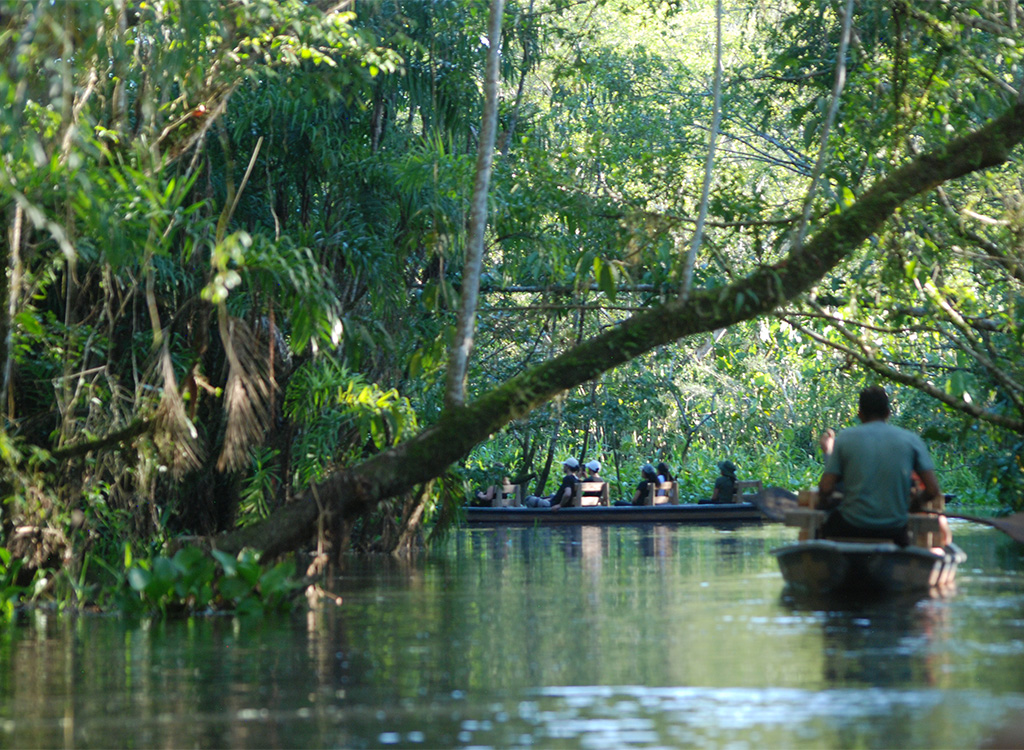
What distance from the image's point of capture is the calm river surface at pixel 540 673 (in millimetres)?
5316

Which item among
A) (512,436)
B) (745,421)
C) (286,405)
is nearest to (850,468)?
(286,405)

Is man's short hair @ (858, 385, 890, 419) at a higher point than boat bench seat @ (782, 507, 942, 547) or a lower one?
higher

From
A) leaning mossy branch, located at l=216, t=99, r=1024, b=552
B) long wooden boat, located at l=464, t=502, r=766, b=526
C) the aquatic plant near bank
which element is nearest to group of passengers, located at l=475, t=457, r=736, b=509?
long wooden boat, located at l=464, t=502, r=766, b=526

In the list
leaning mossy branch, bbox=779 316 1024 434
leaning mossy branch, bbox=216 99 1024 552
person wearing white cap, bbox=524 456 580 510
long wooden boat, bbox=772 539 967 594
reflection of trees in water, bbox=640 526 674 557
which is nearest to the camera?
long wooden boat, bbox=772 539 967 594

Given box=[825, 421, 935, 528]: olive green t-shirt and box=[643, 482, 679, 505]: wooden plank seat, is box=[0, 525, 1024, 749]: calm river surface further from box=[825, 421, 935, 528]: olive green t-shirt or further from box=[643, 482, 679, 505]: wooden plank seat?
box=[643, 482, 679, 505]: wooden plank seat

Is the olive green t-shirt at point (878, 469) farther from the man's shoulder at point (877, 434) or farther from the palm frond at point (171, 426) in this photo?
the palm frond at point (171, 426)

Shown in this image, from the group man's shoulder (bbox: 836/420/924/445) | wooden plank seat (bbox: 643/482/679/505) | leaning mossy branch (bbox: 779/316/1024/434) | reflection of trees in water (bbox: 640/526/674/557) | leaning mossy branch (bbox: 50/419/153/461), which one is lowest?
reflection of trees in water (bbox: 640/526/674/557)

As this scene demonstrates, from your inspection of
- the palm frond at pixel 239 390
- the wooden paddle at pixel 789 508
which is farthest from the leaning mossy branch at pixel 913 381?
the palm frond at pixel 239 390

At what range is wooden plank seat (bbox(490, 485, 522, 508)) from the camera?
2836cm

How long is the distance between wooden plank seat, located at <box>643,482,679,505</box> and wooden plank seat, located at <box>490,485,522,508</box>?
2589mm

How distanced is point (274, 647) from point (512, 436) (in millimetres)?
21774

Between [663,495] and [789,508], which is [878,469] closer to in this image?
[789,508]

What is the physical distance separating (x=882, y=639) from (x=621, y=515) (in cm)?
1930

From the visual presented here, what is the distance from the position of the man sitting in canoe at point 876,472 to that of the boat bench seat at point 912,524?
0.35 m
